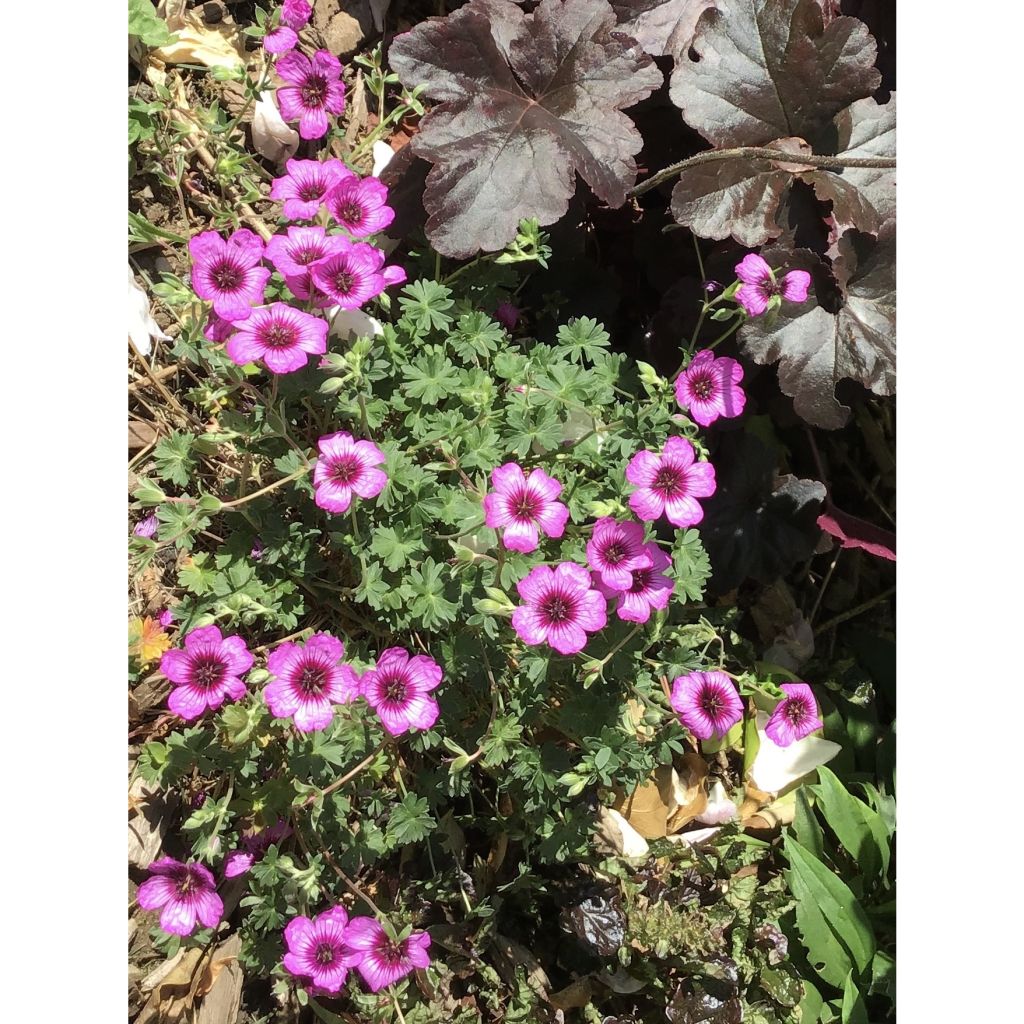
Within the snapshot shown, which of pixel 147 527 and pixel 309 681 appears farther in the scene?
pixel 147 527

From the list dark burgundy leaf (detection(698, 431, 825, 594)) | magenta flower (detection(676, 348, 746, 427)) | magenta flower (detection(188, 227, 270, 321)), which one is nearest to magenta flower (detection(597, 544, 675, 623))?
magenta flower (detection(676, 348, 746, 427))

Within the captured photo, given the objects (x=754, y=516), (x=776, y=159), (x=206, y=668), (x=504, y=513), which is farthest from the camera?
(x=754, y=516)

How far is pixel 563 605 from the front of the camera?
55.1 inches

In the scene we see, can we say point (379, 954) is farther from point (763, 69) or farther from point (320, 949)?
point (763, 69)

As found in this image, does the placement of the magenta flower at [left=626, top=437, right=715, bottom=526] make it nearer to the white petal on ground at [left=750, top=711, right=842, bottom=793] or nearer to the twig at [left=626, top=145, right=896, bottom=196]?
the twig at [left=626, top=145, right=896, bottom=196]

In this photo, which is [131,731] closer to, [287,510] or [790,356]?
[287,510]

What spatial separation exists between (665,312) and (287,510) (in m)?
0.84

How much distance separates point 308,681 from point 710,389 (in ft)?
2.64

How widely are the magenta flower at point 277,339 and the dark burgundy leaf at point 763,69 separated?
2.67ft

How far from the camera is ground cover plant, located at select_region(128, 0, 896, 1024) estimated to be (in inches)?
60.3

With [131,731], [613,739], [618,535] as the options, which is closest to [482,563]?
[618,535]

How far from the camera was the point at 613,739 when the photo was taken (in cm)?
160

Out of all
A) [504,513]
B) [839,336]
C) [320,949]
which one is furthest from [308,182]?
[320,949]

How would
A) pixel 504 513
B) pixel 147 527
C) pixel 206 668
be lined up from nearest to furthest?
1. pixel 504 513
2. pixel 206 668
3. pixel 147 527
